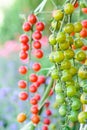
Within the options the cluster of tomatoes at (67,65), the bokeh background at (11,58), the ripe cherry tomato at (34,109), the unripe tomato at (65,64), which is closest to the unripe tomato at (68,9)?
the cluster of tomatoes at (67,65)

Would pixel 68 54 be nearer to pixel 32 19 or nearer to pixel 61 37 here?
pixel 61 37

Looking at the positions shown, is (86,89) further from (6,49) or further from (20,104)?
(6,49)

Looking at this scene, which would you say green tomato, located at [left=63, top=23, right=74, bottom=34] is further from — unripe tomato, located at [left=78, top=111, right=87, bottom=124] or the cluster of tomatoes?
unripe tomato, located at [left=78, top=111, right=87, bottom=124]

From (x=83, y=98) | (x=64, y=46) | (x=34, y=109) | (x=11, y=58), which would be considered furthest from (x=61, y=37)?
(x=11, y=58)

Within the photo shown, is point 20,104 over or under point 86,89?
over

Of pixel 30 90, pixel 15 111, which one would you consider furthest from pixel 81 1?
pixel 15 111

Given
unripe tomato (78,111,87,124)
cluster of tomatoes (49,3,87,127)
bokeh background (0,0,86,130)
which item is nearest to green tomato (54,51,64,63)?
cluster of tomatoes (49,3,87,127)
